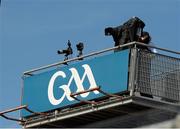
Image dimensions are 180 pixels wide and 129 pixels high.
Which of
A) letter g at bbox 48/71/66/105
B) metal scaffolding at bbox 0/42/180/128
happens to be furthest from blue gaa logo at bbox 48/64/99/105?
metal scaffolding at bbox 0/42/180/128

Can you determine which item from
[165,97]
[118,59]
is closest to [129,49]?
[118,59]

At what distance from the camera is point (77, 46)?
20.7 m

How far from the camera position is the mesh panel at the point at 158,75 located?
19359 mm

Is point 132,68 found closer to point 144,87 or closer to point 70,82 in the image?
point 144,87

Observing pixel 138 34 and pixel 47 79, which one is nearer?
pixel 138 34

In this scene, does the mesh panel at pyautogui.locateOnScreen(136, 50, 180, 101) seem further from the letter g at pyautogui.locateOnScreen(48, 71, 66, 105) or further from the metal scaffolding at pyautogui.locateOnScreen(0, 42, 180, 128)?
the letter g at pyautogui.locateOnScreen(48, 71, 66, 105)

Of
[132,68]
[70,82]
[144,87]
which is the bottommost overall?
[144,87]

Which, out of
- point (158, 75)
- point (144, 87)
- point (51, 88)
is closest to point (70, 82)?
point (51, 88)

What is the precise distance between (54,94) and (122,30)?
3731 mm

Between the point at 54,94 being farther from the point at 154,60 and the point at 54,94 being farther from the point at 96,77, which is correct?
the point at 154,60

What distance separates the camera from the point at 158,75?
1944 centimetres

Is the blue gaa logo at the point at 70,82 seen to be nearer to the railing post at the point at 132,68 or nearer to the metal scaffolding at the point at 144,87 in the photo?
the metal scaffolding at the point at 144,87

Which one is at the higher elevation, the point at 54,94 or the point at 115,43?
the point at 115,43

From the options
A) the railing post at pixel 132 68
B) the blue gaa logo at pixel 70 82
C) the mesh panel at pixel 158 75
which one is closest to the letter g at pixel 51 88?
the blue gaa logo at pixel 70 82
